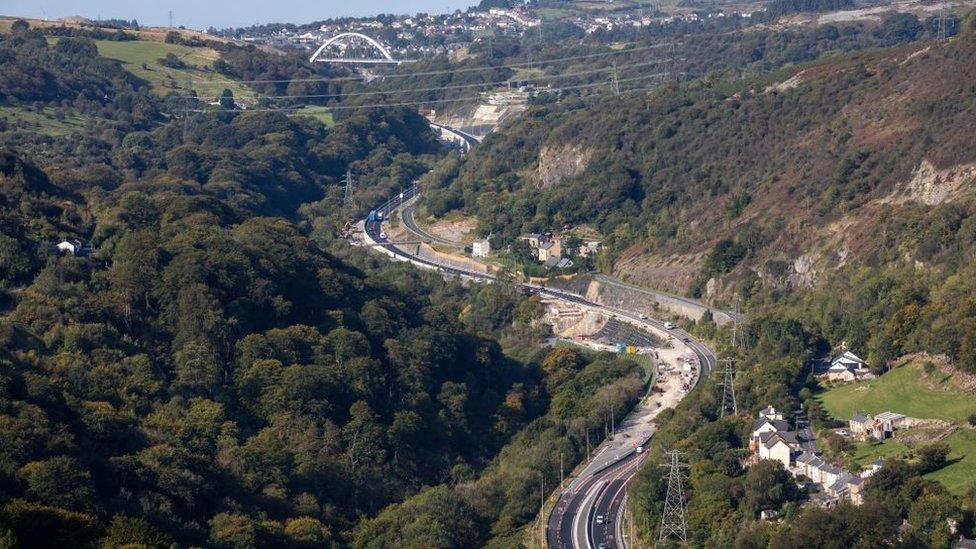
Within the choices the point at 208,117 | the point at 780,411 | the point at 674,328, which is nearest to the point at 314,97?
the point at 208,117

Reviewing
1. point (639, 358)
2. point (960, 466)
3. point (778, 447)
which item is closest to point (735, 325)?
point (639, 358)

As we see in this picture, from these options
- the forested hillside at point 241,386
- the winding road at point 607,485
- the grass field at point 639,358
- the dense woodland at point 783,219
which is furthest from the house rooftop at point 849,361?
the grass field at point 639,358

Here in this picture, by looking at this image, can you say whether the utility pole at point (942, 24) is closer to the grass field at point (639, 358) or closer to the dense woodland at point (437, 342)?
the dense woodland at point (437, 342)

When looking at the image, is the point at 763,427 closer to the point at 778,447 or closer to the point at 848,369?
the point at 778,447

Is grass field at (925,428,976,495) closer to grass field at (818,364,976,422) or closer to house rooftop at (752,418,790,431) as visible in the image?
grass field at (818,364,976,422)

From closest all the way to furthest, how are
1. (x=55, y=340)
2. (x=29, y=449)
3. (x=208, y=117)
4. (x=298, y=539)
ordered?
(x=29, y=449)
(x=298, y=539)
(x=55, y=340)
(x=208, y=117)

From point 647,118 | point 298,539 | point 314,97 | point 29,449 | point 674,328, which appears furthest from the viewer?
point 314,97

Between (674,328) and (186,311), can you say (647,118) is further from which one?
(186,311)
